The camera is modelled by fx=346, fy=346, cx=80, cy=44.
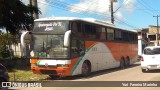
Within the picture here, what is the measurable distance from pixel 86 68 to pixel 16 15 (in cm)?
1160

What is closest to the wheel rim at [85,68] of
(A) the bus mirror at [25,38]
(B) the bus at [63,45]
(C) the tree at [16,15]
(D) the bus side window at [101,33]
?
(B) the bus at [63,45]

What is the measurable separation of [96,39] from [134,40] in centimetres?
996

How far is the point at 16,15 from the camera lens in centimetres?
2927

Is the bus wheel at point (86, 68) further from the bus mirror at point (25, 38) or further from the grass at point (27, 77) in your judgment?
the bus mirror at point (25, 38)

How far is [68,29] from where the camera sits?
58.5ft

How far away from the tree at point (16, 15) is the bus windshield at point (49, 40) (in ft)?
30.9

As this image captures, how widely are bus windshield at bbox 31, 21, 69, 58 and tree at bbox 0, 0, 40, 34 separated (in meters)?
9.43

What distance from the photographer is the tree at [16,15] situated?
1086 inches

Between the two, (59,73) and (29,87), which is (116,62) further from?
(29,87)

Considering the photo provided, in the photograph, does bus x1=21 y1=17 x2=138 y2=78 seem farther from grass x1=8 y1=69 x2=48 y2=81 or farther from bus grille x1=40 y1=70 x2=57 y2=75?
grass x1=8 y1=69 x2=48 y2=81

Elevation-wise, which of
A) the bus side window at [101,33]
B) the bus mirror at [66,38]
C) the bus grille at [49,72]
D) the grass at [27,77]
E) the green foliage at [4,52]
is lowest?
the grass at [27,77]

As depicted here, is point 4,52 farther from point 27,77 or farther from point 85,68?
point 85,68

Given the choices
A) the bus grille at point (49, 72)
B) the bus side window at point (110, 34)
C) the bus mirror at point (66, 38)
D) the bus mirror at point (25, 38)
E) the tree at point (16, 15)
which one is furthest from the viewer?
the tree at point (16, 15)

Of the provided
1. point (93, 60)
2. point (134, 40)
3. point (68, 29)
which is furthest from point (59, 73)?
point (134, 40)
